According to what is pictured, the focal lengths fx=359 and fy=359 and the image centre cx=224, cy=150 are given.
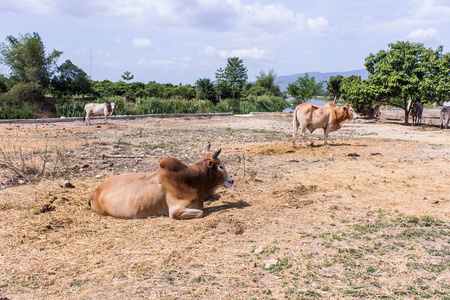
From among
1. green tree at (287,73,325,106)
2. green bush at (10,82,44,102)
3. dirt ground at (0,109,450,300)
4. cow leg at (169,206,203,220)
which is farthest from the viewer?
green tree at (287,73,325,106)

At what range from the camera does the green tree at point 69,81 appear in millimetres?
33906

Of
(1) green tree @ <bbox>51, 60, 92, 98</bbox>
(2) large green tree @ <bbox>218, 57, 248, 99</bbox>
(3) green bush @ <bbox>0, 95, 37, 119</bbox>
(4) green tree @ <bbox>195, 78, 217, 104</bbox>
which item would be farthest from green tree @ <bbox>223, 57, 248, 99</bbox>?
(3) green bush @ <bbox>0, 95, 37, 119</bbox>

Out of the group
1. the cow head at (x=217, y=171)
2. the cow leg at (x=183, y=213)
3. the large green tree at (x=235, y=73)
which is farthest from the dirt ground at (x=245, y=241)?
the large green tree at (x=235, y=73)

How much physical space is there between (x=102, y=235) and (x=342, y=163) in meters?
7.12

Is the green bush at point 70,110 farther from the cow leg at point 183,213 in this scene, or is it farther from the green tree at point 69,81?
the cow leg at point 183,213

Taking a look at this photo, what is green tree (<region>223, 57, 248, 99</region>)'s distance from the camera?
51125 millimetres

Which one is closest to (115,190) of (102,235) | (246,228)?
(102,235)

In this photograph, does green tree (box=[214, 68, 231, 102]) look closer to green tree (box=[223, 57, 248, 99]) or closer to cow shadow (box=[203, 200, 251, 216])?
green tree (box=[223, 57, 248, 99])

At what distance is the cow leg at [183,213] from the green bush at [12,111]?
73.0ft

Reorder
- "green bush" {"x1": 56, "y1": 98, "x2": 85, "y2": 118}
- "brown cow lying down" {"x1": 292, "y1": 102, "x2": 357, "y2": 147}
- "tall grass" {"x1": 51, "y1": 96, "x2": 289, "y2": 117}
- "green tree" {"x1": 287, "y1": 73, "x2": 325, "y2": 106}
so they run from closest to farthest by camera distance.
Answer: "brown cow lying down" {"x1": 292, "y1": 102, "x2": 357, "y2": 147}
"green bush" {"x1": 56, "y1": 98, "x2": 85, "y2": 118}
"tall grass" {"x1": 51, "y1": 96, "x2": 289, "y2": 117}
"green tree" {"x1": 287, "y1": 73, "x2": 325, "y2": 106}

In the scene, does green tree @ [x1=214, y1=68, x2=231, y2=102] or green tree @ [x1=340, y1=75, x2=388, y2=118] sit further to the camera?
green tree @ [x1=214, y1=68, x2=231, y2=102]

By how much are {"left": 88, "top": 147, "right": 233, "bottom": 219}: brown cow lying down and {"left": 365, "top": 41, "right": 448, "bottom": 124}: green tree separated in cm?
2141

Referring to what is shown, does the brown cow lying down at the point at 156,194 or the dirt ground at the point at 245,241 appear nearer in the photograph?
the dirt ground at the point at 245,241

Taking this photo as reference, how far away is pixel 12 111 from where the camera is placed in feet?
77.8
